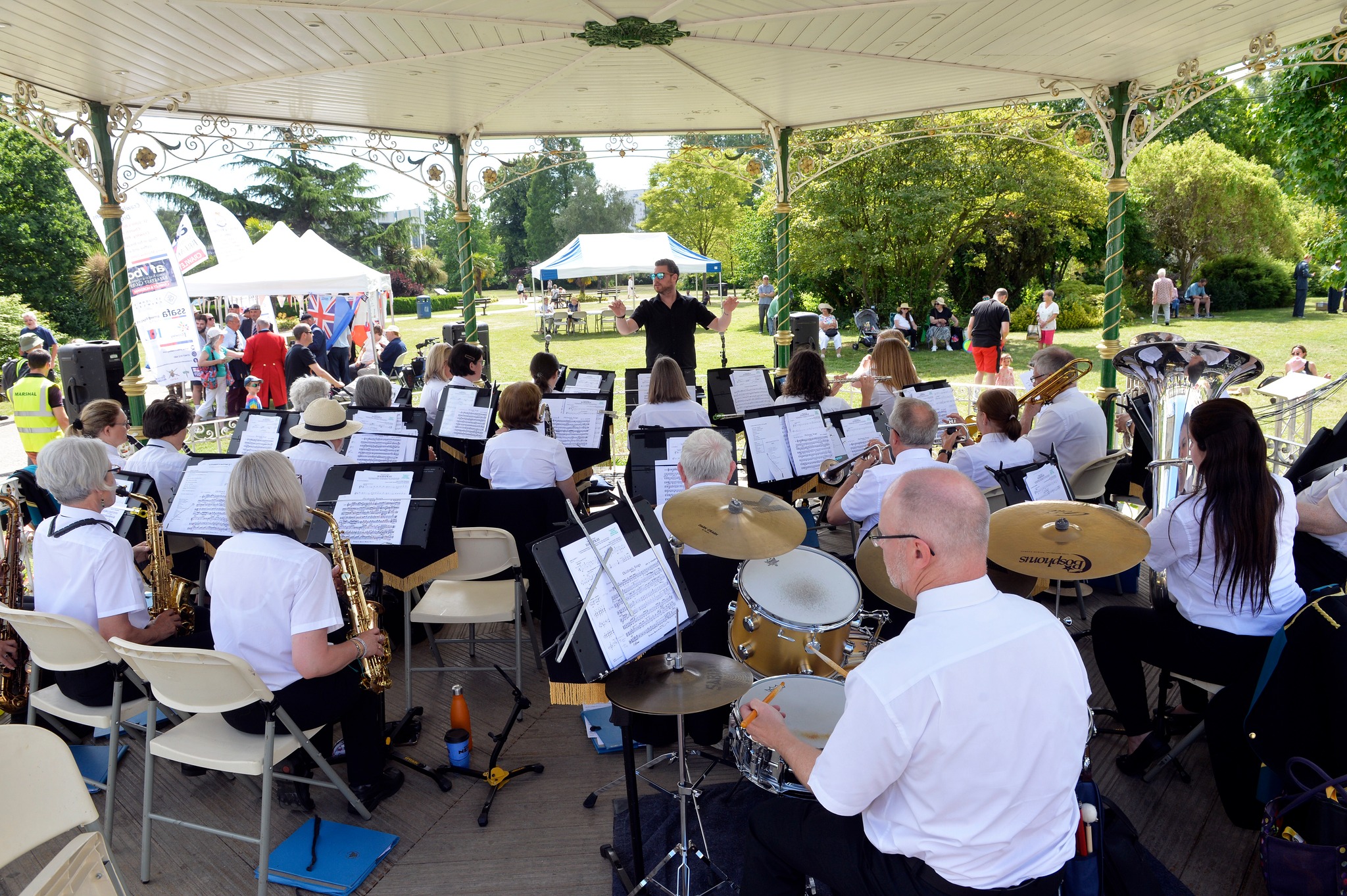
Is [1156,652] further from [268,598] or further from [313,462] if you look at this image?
[313,462]

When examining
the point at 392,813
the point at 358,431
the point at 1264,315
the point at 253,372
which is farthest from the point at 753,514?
the point at 1264,315

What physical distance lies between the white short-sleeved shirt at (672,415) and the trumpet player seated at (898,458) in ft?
5.17

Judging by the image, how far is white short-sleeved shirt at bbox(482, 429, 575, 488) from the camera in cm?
482

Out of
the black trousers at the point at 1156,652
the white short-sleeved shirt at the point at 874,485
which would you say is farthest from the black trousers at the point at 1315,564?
the white short-sleeved shirt at the point at 874,485

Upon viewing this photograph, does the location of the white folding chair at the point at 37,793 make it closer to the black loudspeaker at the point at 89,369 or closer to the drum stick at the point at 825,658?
the drum stick at the point at 825,658

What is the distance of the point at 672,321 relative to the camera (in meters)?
7.61

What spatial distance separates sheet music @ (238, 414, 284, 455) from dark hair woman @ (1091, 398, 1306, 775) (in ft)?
15.8

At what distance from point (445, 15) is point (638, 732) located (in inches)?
175

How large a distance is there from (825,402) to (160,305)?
9.53m

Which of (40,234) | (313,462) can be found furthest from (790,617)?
(40,234)

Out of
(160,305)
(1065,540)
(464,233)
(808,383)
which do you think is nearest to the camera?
(1065,540)

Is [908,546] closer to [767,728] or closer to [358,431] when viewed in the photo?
[767,728]

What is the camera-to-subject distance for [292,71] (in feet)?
21.1

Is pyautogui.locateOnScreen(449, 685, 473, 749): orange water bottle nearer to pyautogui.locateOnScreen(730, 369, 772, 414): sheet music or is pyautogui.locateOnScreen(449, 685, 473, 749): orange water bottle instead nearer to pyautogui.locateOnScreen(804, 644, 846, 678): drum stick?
pyautogui.locateOnScreen(804, 644, 846, 678): drum stick
